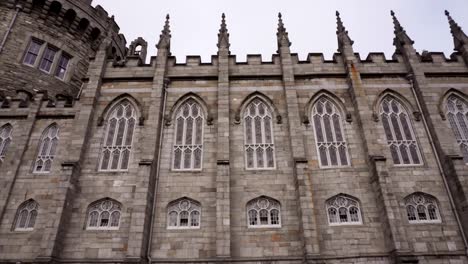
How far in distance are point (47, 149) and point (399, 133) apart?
53.7 ft

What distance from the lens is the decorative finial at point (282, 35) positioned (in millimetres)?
17719

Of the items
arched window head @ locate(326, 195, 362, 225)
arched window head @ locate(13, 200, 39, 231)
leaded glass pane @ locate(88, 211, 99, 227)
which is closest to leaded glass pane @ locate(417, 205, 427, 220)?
arched window head @ locate(326, 195, 362, 225)

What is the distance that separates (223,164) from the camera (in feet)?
45.8

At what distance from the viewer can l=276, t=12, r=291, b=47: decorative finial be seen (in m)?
17.7

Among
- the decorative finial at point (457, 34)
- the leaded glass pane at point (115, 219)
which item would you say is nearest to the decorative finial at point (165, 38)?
the leaded glass pane at point (115, 219)

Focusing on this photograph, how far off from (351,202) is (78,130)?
40.6 feet

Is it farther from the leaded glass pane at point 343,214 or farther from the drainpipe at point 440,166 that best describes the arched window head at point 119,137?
the drainpipe at point 440,166

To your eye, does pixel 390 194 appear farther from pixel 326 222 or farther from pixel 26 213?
pixel 26 213

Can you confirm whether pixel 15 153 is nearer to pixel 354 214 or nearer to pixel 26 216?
pixel 26 216

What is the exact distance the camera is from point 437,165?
568 inches

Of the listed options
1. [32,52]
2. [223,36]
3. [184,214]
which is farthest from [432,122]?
[32,52]

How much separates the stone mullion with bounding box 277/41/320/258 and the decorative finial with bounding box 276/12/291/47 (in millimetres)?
218

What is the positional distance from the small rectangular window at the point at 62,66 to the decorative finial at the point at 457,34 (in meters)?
23.3

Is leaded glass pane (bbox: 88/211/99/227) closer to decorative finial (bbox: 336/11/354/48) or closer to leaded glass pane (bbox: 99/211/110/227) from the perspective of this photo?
leaded glass pane (bbox: 99/211/110/227)
